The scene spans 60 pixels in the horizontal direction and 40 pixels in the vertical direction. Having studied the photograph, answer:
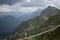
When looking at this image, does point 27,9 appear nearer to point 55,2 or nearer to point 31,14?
point 31,14

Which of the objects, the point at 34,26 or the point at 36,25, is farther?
the point at 34,26

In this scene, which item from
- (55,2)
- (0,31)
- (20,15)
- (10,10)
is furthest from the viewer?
(0,31)

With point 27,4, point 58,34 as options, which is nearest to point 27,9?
point 27,4

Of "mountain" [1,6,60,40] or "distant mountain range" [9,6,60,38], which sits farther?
"distant mountain range" [9,6,60,38]

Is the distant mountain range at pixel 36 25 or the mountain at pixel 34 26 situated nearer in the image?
the mountain at pixel 34 26

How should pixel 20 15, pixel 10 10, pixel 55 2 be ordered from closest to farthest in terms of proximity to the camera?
pixel 55 2 < pixel 20 15 < pixel 10 10

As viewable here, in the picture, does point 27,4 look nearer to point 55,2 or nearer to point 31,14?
point 31,14

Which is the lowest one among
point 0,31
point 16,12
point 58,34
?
point 58,34

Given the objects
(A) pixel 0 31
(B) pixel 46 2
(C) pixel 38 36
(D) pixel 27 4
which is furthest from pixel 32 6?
(A) pixel 0 31

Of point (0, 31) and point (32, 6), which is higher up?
point (32, 6)

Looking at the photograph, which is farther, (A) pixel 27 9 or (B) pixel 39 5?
(A) pixel 27 9
